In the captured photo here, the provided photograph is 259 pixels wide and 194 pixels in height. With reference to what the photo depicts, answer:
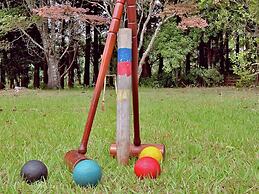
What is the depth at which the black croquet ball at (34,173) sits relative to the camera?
207 cm

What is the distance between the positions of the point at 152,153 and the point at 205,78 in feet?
50.4

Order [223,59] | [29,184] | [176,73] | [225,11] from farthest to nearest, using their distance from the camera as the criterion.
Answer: [223,59], [176,73], [225,11], [29,184]

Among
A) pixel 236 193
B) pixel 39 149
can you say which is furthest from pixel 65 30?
pixel 236 193

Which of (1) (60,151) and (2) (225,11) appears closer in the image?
(1) (60,151)

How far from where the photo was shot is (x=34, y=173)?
6.82 feet

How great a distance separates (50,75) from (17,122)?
11.1 meters

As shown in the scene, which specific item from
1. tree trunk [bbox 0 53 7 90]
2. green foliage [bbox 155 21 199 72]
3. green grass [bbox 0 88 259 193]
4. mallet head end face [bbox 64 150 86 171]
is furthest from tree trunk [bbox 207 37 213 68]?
mallet head end face [bbox 64 150 86 171]

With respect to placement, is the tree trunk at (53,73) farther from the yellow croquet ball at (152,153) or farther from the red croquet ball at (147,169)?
the red croquet ball at (147,169)

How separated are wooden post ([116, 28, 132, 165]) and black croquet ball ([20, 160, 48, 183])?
50cm

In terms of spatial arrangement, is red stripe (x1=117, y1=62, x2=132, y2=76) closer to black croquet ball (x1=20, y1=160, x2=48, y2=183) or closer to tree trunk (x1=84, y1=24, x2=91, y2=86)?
black croquet ball (x1=20, y1=160, x2=48, y2=183)

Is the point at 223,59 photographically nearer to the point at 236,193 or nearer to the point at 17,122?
the point at 17,122

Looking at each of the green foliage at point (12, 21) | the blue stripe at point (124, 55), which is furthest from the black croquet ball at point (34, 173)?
the green foliage at point (12, 21)

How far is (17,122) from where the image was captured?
177 inches

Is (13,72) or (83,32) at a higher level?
(83,32)
